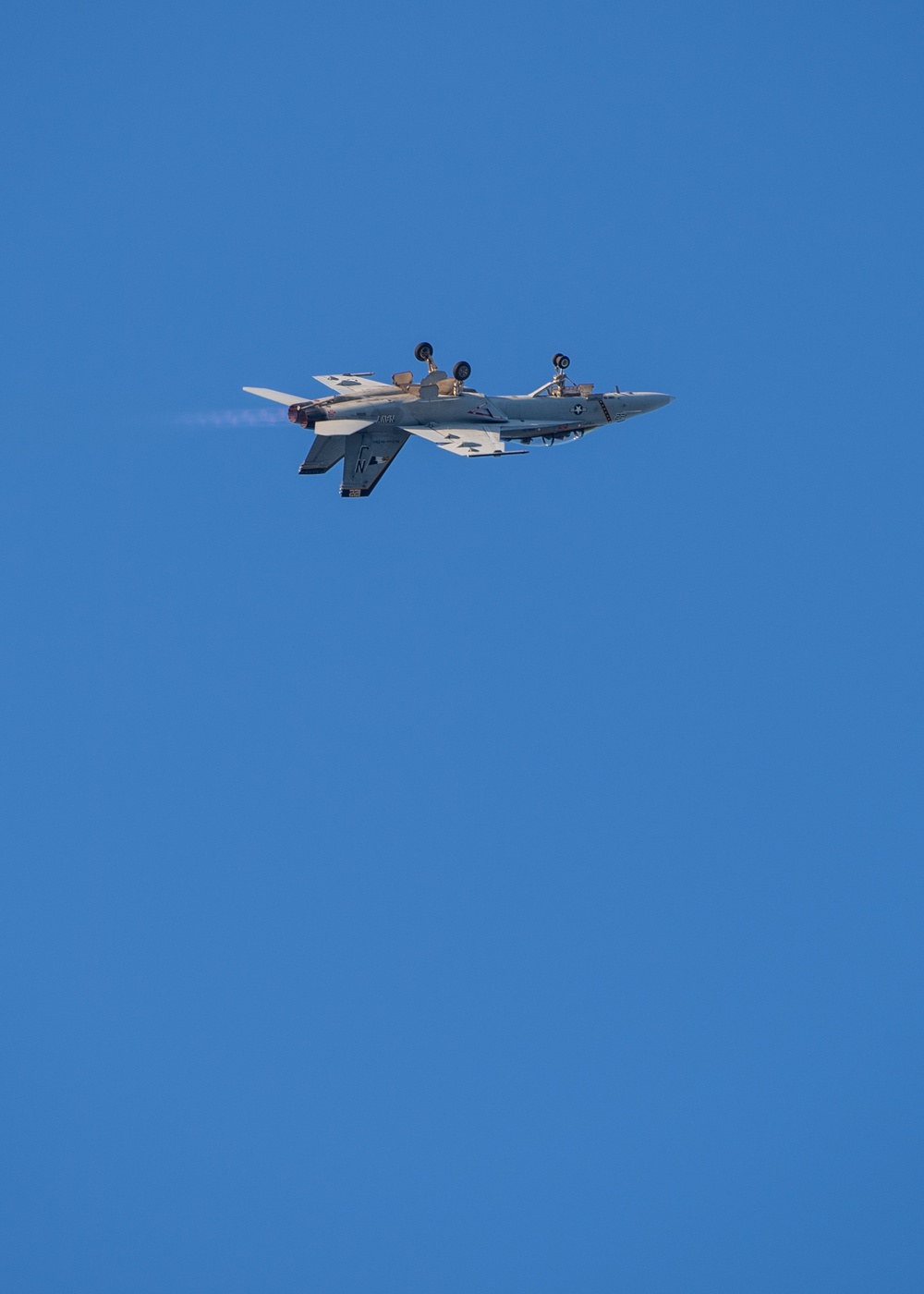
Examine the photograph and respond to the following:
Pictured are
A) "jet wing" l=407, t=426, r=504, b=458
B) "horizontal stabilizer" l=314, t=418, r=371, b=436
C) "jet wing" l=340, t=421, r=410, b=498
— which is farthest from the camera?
"jet wing" l=340, t=421, r=410, b=498

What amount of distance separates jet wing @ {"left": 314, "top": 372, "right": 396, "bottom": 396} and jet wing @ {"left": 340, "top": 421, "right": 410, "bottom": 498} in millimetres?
1542

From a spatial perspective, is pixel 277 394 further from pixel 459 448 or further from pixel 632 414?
pixel 632 414

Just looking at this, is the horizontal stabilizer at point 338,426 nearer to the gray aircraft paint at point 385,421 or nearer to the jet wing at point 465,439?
the gray aircraft paint at point 385,421

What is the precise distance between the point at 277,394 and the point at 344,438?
292 cm

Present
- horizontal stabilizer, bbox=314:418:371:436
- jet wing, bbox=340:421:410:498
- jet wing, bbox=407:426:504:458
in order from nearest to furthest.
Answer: jet wing, bbox=407:426:504:458 → horizontal stabilizer, bbox=314:418:371:436 → jet wing, bbox=340:421:410:498

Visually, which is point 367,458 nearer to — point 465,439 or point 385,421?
point 385,421

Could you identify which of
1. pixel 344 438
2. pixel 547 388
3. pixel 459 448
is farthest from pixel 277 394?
pixel 547 388

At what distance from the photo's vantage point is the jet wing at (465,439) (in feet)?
218

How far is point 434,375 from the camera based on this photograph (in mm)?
69500

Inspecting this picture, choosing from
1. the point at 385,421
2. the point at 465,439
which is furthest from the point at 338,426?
the point at 465,439

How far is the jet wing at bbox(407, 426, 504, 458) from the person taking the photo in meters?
66.6

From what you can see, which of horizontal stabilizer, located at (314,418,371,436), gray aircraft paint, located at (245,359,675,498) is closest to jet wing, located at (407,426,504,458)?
gray aircraft paint, located at (245,359,675,498)

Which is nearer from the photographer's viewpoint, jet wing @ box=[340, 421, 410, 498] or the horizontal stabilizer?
the horizontal stabilizer

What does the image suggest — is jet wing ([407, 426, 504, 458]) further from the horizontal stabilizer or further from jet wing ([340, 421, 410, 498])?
the horizontal stabilizer
